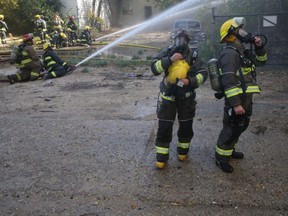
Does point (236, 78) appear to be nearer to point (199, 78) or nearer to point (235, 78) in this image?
point (235, 78)

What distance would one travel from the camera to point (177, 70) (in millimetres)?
3779

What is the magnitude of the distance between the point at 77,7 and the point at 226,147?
2159 cm

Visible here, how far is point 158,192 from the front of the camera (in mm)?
3623

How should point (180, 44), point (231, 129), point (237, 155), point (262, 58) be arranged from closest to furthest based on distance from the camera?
point (180, 44)
point (231, 129)
point (262, 58)
point (237, 155)

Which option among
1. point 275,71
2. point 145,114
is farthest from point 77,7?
point 145,114

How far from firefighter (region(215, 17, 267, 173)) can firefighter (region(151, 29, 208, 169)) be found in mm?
391

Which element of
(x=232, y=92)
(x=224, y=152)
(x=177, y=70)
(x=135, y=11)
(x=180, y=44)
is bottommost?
(x=224, y=152)

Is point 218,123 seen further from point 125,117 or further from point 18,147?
point 18,147

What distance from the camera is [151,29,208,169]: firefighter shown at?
3746 mm

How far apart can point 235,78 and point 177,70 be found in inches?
26.7

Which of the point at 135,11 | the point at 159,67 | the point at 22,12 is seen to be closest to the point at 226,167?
the point at 159,67

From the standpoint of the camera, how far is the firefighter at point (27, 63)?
9.55m

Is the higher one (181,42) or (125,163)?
(181,42)

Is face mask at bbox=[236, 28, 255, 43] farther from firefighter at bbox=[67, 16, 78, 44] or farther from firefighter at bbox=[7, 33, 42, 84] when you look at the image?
firefighter at bbox=[67, 16, 78, 44]
